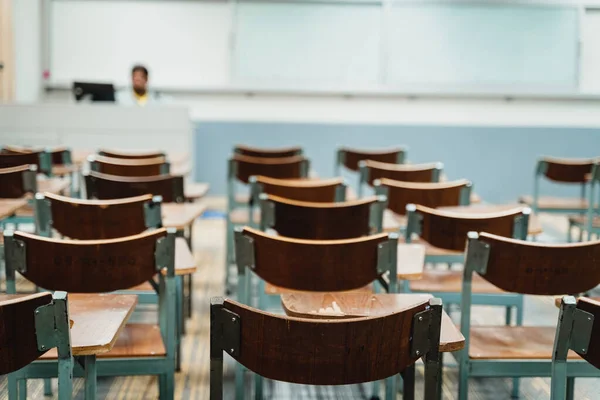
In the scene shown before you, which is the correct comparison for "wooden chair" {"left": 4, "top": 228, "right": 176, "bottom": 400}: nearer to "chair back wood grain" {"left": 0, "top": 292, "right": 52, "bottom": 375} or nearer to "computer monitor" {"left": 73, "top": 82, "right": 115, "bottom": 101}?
"chair back wood grain" {"left": 0, "top": 292, "right": 52, "bottom": 375}

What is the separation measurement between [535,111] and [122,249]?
270 inches

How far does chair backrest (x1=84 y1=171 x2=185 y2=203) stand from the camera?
3.09 m

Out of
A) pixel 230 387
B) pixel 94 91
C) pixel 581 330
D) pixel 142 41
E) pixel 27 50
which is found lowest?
pixel 230 387

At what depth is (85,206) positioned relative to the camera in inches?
96.1

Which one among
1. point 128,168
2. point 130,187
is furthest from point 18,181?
point 128,168

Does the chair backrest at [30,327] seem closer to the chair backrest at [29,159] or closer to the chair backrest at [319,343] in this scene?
the chair backrest at [319,343]

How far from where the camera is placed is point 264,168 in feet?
13.6

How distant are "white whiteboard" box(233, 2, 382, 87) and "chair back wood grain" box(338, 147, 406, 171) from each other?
294 cm

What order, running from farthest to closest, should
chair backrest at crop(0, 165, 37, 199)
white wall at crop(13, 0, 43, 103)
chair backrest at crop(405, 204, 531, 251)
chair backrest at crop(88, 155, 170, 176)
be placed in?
white wall at crop(13, 0, 43, 103) → chair backrest at crop(88, 155, 170, 176) → chair backrest at crop(0, 165, 37, 199) → chair backrest at crop(405, 204, 531, 251)

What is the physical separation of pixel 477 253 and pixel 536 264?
0.15 meters

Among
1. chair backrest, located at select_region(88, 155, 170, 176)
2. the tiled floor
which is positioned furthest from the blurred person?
the tiled floor

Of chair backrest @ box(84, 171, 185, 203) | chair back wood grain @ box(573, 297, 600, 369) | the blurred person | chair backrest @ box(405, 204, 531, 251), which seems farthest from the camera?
the blurred person

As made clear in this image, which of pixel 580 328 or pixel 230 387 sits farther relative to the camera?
pixel 230 387

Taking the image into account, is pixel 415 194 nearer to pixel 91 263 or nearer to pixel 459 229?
pixel 459 229
